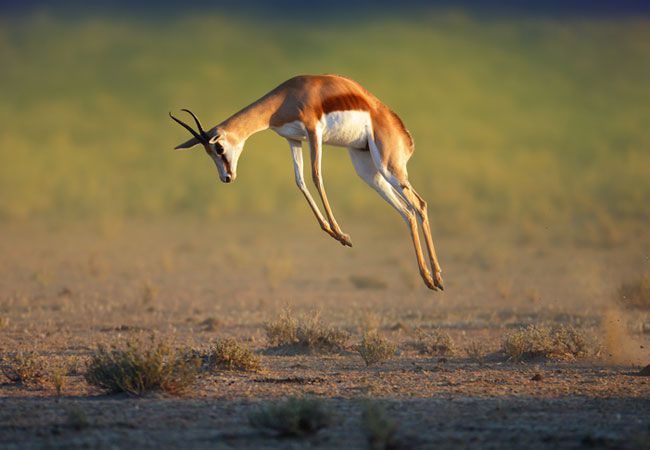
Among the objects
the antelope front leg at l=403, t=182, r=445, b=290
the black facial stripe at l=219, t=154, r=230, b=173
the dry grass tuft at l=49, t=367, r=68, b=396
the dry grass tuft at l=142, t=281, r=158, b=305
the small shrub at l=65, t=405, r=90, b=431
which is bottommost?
the small shrub at l=65, t=405, r=90, b=431

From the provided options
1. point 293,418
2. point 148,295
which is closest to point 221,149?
point 293,418

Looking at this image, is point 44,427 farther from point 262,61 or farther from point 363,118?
point 262,61

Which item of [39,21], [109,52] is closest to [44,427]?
[109,52]

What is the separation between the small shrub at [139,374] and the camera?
1116 centimetres

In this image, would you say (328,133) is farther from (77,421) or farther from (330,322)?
(330,322)

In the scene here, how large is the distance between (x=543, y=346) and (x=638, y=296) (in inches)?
291

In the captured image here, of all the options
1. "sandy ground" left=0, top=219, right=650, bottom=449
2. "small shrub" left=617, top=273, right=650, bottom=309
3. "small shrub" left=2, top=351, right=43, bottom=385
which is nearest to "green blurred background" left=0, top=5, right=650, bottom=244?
"sandy ground" left=0, top=219, right=650, bottom=449

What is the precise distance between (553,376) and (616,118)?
5632 centimetres

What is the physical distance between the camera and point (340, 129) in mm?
13773

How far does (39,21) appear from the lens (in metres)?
77.4

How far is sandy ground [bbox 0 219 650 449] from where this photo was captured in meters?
9.75

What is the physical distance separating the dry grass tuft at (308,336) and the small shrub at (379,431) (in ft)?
19.4

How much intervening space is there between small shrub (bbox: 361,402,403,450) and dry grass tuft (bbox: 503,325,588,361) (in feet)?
17.5

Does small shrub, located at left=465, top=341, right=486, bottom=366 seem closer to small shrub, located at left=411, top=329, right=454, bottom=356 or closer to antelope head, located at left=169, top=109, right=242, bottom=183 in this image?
small shrub, located at left=411, top=329, right=454, bottom=356
